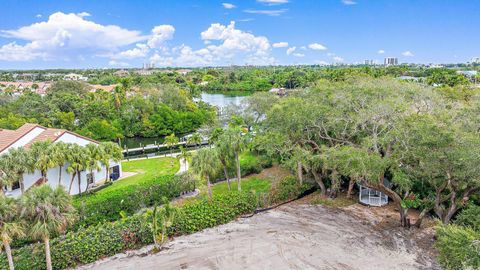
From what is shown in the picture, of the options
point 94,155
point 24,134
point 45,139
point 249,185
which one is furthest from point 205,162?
point 24,134

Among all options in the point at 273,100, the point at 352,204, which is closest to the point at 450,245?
the point at 352,204

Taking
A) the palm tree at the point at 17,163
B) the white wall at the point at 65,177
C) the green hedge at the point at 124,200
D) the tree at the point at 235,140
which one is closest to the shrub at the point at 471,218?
the tree at the point at 235,140

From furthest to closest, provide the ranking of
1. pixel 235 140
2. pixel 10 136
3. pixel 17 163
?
pixel 10 136
pixel 235 140
pixel 17 163

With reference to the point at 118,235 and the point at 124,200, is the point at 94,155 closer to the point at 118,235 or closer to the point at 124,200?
the point at 124,200

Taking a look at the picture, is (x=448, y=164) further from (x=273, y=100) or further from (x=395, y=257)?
(x=273, y=100)

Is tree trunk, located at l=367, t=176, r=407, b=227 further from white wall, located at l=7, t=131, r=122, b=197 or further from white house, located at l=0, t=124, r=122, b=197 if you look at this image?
white house, located at l=0, t=124, r=122, b=197

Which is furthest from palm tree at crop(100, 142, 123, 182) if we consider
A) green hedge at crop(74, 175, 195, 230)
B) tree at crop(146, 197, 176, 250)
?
tree at crop(146, 197, 176, 250)
